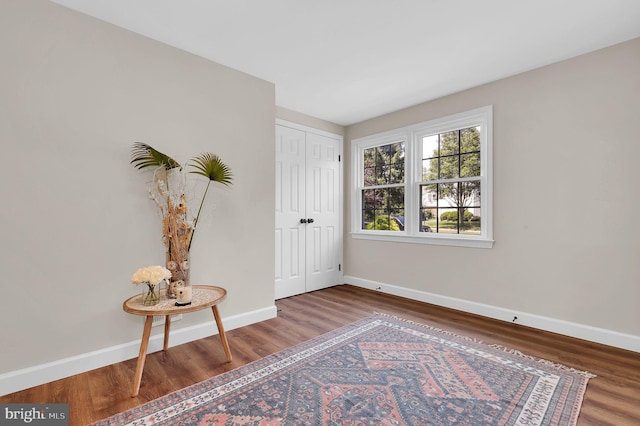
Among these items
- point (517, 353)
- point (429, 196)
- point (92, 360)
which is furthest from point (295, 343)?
point (429, 196)

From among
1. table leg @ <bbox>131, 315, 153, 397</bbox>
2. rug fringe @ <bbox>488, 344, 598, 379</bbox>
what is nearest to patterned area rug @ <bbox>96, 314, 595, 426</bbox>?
rug fringe @ <bbox>488, 344, 598, 379</bbox>

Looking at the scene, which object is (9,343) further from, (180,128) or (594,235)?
(594,235)

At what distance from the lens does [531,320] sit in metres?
2.97

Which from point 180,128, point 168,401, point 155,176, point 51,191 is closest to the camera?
point 168,401

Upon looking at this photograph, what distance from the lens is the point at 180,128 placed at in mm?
2648

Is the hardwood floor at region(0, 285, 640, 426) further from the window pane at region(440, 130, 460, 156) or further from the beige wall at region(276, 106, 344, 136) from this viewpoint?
the beige wall at region(276, 106, 344, 136)

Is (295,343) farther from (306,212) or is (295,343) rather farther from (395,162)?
(395,162)

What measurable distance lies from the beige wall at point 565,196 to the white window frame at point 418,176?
3.3 inches

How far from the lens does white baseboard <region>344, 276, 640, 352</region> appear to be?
2516 millimetres

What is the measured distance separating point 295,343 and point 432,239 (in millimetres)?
2107

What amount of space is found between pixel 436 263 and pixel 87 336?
136 inches

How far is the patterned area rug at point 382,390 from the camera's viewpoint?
1661 mm

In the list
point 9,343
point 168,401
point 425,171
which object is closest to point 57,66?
point 9,343

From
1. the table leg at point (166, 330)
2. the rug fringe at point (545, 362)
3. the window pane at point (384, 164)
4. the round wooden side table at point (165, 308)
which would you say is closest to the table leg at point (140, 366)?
the round wooden side table at point (165, 308)
